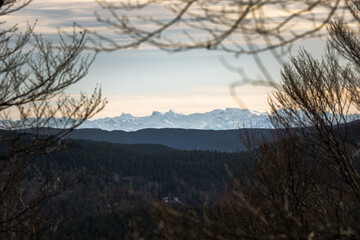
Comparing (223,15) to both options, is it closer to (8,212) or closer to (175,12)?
(175,12)

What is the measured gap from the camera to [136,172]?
194000 mm

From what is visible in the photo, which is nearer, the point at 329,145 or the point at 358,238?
the point at 358,238

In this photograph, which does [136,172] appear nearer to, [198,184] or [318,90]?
[198,184]

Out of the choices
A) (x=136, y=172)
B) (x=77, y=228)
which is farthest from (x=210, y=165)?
(x=77, y=228)

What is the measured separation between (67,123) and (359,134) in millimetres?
7868

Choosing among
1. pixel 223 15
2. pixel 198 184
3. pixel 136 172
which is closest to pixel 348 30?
pixel 223 15

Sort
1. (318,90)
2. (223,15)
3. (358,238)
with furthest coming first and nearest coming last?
(318,90) < (358,238) < (223,15)

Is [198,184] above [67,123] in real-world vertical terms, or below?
below

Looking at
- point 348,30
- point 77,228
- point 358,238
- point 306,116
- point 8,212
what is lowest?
point 77,228

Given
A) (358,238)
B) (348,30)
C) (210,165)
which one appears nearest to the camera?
(358,238)

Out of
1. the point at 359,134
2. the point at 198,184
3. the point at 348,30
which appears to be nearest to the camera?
the point at 348,30

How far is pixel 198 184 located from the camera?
17950cm

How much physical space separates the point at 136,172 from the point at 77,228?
90.6 m

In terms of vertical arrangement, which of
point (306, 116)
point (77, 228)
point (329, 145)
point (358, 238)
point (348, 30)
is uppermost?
point (348, 30)
